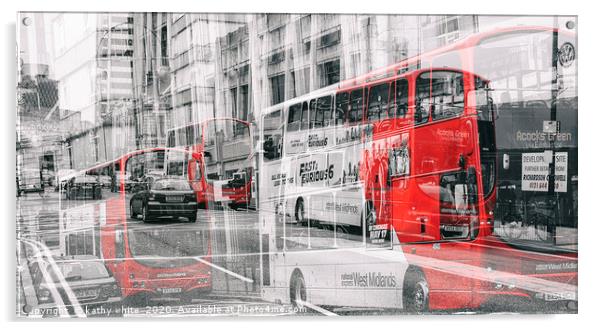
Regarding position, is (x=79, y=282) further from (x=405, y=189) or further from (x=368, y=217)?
(x=405, y=189)

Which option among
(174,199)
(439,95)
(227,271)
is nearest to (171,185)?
(174,199)

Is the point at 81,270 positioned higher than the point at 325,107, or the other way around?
the point at 325,107

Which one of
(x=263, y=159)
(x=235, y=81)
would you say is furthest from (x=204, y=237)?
(x=235, y=81)

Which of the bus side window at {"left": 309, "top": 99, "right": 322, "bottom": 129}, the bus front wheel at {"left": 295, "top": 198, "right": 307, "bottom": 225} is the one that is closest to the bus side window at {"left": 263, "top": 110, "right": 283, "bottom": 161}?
the bus side window at {"left": 309, "top": 99, "right": 322, "bottom": 129}

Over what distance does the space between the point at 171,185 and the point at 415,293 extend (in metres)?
2.23

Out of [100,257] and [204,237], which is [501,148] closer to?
[204,237]

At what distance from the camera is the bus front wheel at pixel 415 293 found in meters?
7.24

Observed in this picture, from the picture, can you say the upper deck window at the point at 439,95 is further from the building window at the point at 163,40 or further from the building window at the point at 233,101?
the building window at the point at 163,40

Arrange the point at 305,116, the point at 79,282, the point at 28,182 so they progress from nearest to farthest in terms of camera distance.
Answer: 1. the point at 28,182
2. the point at 79,282
3. the point at 305,116

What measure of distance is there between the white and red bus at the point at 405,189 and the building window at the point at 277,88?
0.19 ft

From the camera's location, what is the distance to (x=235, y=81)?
728 cm

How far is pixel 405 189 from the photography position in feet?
23.6

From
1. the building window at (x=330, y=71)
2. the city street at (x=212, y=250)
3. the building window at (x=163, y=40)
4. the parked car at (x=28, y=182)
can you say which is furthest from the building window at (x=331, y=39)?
the parked car at (x=28, y=182)
